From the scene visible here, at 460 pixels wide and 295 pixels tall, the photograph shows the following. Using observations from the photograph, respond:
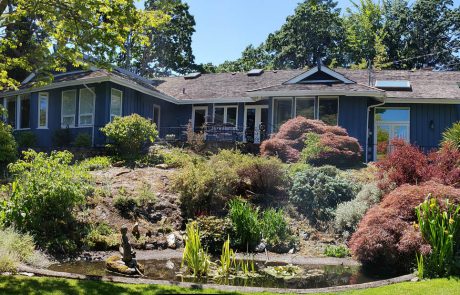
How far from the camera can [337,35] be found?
1828 inches

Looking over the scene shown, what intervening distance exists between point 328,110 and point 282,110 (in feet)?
7.00

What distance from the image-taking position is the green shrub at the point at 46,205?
33.7 ft

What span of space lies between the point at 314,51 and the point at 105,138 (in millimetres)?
29697

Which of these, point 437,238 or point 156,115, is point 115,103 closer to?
point 156,115

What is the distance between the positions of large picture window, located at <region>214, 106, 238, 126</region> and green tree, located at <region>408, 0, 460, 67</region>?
79.9ft

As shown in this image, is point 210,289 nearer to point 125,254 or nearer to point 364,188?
point 125,254

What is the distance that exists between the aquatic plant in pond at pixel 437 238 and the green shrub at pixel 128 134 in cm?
1244

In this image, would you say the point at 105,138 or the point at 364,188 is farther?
the point at 105,138

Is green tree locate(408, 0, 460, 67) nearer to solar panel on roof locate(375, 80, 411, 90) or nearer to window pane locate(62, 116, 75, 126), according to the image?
solar panel on roof locate(375, 80, 411, 90)

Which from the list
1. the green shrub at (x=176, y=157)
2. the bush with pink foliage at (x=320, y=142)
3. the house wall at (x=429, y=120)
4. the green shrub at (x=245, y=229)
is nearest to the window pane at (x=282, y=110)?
the bush with pink foliage at (x=320, y=142)

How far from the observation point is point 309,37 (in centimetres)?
4584

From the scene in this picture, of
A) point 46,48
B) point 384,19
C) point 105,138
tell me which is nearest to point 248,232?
point 46,48

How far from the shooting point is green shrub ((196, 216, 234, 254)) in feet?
37.1

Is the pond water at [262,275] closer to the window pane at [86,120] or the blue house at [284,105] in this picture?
the blue house at [284,105]
